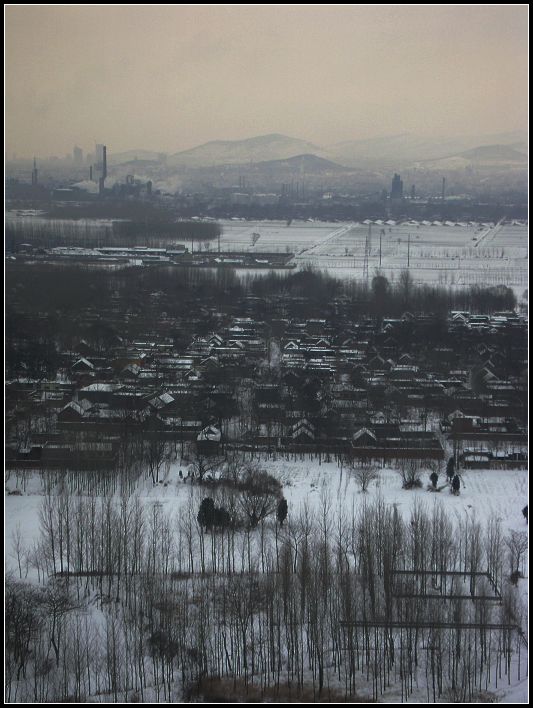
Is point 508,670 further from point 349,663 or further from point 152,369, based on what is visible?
point 152,369

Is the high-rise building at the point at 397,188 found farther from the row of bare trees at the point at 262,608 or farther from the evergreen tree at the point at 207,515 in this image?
the evergreen tree at the point at 207,515

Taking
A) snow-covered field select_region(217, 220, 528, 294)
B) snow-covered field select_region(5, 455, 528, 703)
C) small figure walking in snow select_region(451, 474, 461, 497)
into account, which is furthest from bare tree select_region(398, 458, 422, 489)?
snow-covered field select_region(217, 220, 528, 294)

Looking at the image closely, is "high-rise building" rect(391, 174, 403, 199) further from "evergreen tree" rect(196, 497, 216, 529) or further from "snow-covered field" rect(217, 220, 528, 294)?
"evergreen tree" rect(196, 497, 216, 529)

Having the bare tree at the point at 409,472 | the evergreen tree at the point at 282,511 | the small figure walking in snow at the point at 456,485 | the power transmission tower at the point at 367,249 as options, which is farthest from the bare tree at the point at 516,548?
the power transmission tower at the point at 367,249

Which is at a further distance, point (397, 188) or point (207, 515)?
point (397, 188)

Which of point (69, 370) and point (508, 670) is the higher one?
point (69, 370)

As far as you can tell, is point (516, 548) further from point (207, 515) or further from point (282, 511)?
point (207, 515)

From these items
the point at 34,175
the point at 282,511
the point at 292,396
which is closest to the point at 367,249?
the point at 34,175

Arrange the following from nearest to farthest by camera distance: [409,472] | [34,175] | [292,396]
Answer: [409,472], [292,396], [34,175]

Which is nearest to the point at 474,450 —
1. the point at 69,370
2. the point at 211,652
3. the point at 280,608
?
the point at 280,608
